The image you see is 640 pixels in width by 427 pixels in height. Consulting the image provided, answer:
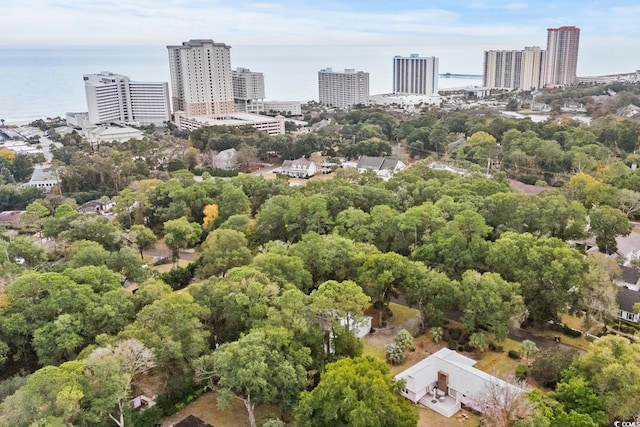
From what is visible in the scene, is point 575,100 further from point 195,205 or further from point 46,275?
point 46,275

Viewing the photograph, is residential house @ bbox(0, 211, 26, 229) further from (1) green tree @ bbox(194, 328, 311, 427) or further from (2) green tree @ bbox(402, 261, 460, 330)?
(2) green tree @ bbox(402, 261, 460, 330)

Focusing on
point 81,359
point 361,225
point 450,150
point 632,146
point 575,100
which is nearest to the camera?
point 81,359

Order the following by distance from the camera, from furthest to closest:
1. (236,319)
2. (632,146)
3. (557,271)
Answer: (632,146), (557,271), (236,319)

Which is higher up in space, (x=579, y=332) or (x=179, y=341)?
(x=179, y=341)

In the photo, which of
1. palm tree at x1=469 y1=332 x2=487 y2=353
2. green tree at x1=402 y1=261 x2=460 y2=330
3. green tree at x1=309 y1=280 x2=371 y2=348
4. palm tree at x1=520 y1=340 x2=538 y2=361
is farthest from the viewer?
green tree at x1=402 y1=261 x2=460 y2=330

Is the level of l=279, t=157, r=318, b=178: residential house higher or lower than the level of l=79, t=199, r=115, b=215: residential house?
higher

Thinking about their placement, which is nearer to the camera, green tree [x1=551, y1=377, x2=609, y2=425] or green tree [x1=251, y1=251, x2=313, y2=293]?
green tree [x1=551, y1=377, x2=609, y2=425]

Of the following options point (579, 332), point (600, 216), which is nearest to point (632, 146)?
point (600, 216)

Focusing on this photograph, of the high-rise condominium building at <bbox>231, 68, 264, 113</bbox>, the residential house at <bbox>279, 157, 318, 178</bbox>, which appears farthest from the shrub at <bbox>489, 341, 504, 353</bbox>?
the high-rise condominium building at <bbox>231, 68, 264, 113</bbox>
